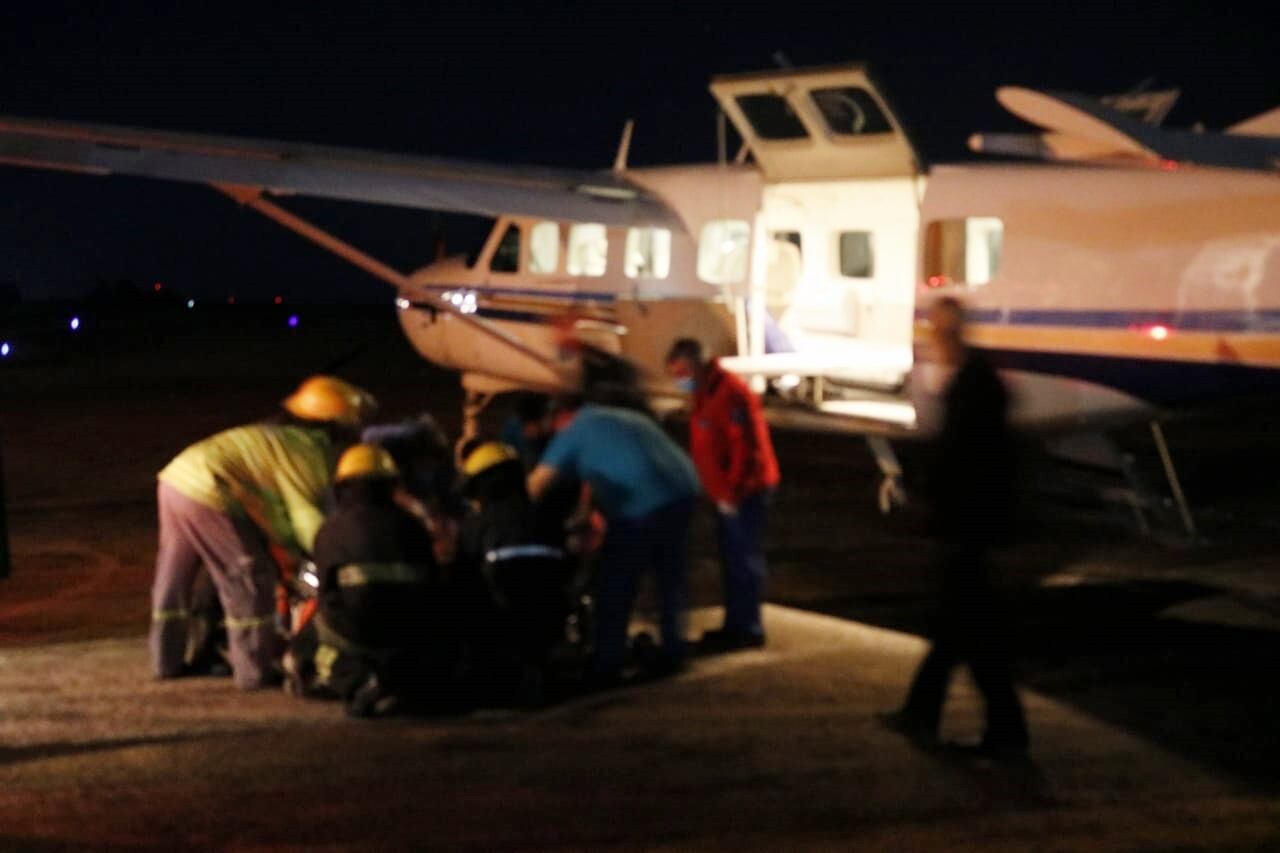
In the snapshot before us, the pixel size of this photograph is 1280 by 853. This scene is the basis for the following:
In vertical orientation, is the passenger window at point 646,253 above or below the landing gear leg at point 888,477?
above

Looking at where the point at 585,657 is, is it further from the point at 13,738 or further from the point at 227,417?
the point at 227,417

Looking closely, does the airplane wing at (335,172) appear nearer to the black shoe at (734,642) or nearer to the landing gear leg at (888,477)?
the landing gear leg at (888,477)

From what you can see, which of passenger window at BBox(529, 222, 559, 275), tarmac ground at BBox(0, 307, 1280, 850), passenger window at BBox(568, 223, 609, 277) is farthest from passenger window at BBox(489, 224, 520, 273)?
tarmac ground at BBox(0, 307, 1280, 850)

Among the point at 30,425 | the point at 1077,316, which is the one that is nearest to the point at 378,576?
the point at 1077,316

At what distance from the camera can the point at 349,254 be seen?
1491 cm

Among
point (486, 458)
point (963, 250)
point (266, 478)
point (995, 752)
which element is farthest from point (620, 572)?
point (963, 250)

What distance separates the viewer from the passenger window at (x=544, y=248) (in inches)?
676

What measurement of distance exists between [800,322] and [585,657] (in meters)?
6.39

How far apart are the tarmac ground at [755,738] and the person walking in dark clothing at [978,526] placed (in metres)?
0.26

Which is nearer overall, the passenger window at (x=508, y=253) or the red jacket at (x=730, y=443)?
the red jacket at (x=730, y=443)

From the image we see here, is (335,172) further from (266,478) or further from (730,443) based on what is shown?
(266,478)

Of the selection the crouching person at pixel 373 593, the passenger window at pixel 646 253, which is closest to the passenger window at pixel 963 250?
the passenger window at pixel 646 253

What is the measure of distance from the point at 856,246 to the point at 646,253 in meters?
2.19

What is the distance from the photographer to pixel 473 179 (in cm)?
1553
